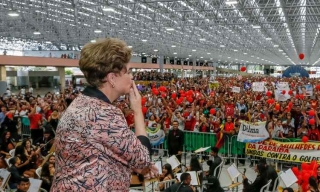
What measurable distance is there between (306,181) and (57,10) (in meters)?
31.7

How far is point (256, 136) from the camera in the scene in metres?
11.3

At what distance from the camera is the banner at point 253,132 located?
36.8 ft

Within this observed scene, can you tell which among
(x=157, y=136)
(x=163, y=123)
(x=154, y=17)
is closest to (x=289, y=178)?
(x=157, y=136)

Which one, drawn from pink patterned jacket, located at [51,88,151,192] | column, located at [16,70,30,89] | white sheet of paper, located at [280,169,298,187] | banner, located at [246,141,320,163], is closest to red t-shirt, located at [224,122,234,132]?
banner, located at [246,141,320,163]

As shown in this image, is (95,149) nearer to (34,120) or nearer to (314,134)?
(314,134)

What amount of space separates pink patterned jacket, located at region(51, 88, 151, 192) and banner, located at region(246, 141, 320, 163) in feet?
33.1

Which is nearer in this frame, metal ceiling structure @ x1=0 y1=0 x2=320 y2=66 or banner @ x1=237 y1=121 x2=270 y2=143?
banner @ x1=237 y1=121 x2=270 y2=143

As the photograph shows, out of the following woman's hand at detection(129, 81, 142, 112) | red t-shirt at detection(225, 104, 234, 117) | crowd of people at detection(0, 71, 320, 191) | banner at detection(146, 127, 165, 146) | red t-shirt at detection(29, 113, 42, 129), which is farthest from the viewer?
red t-shirt at detection(225, 104, 234, 117)

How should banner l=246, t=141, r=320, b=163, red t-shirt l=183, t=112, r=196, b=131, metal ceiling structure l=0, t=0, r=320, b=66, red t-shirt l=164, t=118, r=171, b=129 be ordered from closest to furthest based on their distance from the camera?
banner l=246, t=141, r=320, b=163 → red t-shirt l=183, t=112, r=196, b=131 → red t-shirt l=164, t=118, r=171, b=129 → metal ceiling structure l=0, t=0, r=320, b=66

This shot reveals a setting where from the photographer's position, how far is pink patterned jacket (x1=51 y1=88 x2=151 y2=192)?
1.35m

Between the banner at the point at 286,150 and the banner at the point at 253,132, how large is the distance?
0.21 metres

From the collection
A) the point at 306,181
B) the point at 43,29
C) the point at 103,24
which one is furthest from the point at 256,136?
the point at 43,29

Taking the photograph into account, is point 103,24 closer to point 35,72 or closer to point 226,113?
point 35,72

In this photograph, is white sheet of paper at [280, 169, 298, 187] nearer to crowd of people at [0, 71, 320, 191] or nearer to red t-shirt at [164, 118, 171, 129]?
crowd of people at [0, 71, 320, 191]
